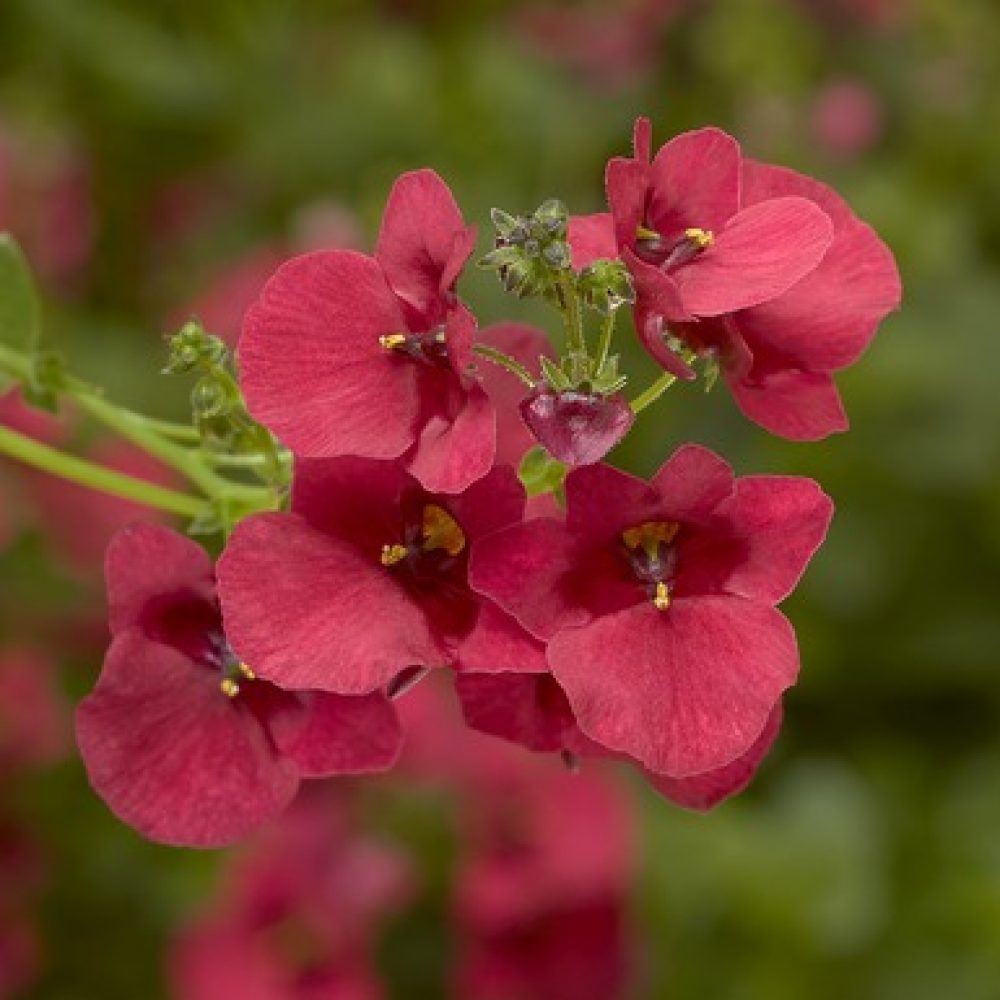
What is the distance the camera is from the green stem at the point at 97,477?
0.82m

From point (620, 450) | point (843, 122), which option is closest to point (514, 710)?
point (620, 450)

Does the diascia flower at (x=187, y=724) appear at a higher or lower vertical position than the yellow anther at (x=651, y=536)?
lower

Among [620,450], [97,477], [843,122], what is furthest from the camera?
[843,122]

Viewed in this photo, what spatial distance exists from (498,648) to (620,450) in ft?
4.20

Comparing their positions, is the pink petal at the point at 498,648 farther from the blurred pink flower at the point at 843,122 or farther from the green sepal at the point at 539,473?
the blurred pink flower at the point at 843,122

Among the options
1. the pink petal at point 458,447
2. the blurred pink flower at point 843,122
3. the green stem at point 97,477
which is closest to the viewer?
the pink petal at point 458,447

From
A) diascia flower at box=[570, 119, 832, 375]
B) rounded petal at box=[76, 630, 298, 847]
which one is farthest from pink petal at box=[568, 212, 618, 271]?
rounded petal at box=[76, 630, 298, 847]

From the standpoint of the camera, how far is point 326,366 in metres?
0.72

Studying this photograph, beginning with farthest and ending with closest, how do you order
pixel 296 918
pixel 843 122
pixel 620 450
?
pixel 843 122
pixel 620 450
pixel 296 918

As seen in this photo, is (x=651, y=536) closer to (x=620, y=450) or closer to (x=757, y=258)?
(x=757, y=258)

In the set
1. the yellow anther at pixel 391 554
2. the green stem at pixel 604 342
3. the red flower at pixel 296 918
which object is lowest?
the red flower at pixel 296 918

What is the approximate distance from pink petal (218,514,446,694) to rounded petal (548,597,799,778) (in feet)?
0.17

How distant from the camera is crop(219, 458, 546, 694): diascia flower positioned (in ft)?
2.29

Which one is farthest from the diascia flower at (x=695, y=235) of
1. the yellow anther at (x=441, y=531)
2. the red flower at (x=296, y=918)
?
the red flower at (x=296, y=918)
